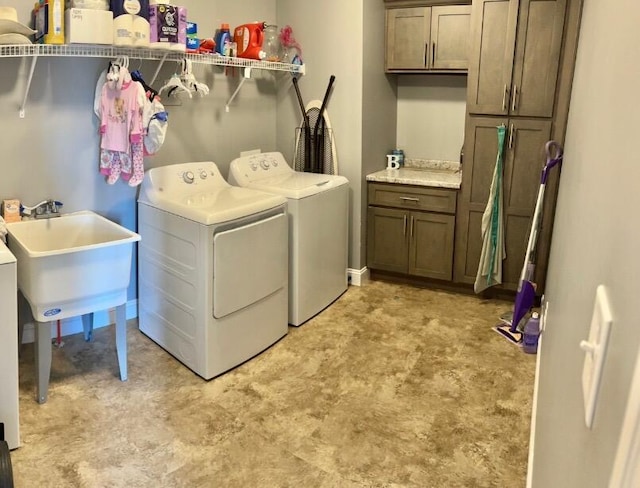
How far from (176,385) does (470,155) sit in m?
2.32

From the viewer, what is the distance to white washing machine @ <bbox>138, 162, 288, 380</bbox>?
9.44 feet

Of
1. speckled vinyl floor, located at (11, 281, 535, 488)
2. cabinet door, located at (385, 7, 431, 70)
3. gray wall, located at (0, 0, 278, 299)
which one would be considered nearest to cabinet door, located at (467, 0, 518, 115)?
cabinet door, located at (385, 7, 431, 70)

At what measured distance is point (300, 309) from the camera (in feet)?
11.7

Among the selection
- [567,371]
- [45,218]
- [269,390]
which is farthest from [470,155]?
[567,371]

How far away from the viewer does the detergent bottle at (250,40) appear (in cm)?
371

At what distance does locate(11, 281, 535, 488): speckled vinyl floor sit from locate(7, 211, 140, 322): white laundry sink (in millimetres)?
462

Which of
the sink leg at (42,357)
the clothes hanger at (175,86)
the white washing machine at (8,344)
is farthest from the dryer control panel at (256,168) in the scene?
the white washing machine at (8,344)

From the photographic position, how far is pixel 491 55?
366 cm

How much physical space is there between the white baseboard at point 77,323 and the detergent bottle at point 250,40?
5.58 feet

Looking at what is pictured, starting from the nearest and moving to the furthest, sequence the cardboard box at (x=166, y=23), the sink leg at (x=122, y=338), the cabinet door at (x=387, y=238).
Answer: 1. the sink leg at (x=122, y=338)
2. the cardboard box at (x=166, y=23)
3. the cabinet door at (x=387, y=238)

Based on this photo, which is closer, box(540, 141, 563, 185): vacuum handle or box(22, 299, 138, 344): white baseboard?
box(22, 299, 138, 344): white baseboard

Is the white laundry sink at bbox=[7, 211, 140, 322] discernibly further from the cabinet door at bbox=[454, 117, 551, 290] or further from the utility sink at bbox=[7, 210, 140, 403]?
the cabinet door at bbox=[454, 117, 551, 290]

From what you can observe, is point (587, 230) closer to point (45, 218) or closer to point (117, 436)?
point (117, 436)

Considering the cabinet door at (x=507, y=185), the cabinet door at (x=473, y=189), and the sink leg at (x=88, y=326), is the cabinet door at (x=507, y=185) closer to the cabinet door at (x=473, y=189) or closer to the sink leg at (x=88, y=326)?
the cabinet door at (x=473, y=189)
